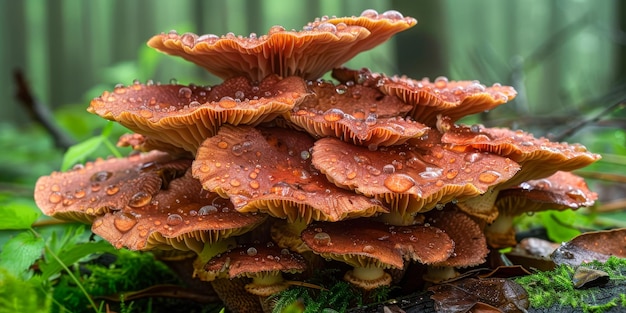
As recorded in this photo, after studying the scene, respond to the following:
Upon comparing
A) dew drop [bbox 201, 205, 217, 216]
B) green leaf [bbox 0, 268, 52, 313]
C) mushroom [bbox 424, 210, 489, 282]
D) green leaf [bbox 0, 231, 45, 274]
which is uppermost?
green leaf [bbox 0, 268, 52, 313]

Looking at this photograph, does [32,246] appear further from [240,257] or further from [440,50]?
[440,50]

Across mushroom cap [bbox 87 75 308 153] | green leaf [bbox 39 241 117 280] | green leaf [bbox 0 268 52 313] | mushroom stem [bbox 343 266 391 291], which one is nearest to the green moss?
mushroom stem [bbox 343 266 391 291]

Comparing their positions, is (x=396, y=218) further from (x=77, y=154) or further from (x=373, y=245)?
(x=77, y=154)

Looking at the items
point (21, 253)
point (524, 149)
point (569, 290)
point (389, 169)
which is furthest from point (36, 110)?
point (569, 290)

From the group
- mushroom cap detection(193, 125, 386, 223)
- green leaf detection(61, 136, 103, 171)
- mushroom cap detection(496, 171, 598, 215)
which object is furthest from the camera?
green leaf detection(61, 136, 103, 171)

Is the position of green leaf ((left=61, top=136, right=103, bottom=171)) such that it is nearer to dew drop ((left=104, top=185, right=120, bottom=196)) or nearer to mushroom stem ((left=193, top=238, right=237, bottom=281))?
dew drop ((left=104, top=185, right=120, bottom=196))

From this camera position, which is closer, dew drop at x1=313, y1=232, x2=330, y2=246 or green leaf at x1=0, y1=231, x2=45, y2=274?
dew drop at x1=313, y1=232, x2=330, y2=246

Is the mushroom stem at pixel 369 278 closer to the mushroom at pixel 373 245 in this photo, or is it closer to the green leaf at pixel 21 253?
the mushroom at pixel 373 245
